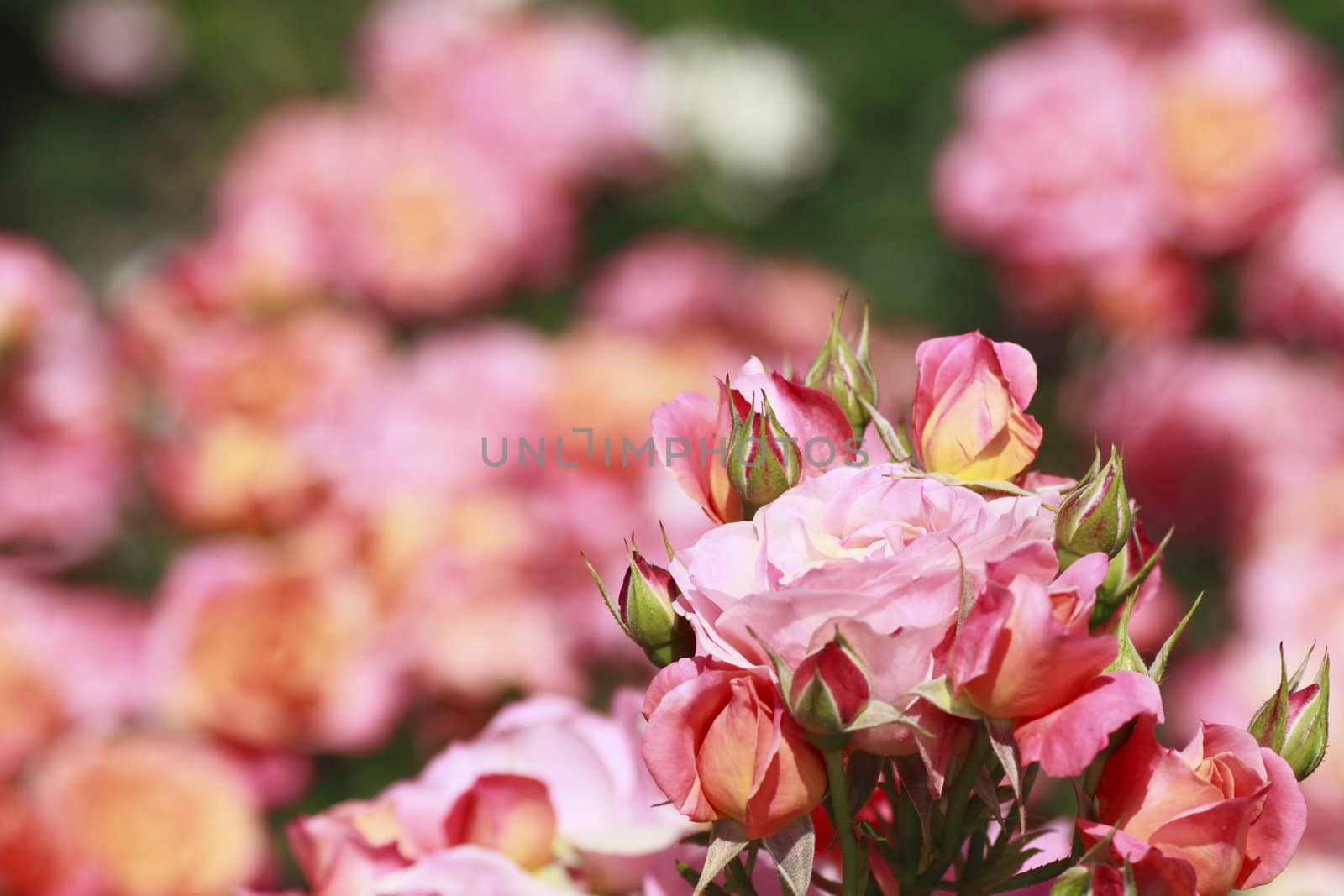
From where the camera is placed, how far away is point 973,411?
404 millimetres

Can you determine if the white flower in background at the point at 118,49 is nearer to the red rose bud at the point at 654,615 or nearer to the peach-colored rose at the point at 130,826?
the peach-colored rose at the point at 130,826

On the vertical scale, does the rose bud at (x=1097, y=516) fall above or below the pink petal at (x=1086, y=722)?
above

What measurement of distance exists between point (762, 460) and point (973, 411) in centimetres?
6

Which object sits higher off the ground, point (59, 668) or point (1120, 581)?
point (1120, 581)

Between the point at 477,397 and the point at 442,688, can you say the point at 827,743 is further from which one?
the point at 477,397

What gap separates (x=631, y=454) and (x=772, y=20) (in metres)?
1.86

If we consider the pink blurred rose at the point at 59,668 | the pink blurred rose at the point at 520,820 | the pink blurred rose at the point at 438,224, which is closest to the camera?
the pink blurred rose at the point at 520,820

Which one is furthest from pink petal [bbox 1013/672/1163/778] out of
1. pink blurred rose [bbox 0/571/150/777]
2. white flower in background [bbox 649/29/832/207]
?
white flower in background [bbox 649/29/832/207]

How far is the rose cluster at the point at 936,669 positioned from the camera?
35cm

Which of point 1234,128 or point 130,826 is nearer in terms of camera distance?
point 130,826

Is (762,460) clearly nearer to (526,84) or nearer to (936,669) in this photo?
(936,669)

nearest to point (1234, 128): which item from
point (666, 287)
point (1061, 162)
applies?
point (1061, 162)

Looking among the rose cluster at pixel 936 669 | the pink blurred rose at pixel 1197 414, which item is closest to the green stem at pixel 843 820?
the rose cluster at pixel 936 669

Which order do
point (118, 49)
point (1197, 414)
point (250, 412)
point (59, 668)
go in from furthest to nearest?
point (118, 49)
point (1197, 414)
point (250, 412)
point (59, 668)
